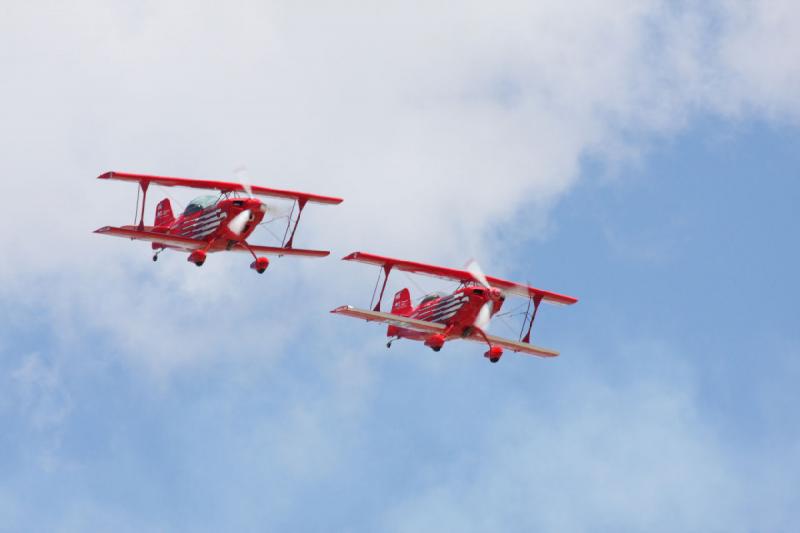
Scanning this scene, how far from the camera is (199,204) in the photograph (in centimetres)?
7019

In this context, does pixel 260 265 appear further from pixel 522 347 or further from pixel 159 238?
pixel 522 347

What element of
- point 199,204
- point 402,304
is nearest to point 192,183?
point 199,204

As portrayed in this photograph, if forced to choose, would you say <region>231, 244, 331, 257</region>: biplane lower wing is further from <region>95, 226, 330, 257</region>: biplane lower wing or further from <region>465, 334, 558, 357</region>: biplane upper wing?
<region>465, 334, 558, 357</region>: biplane upper wing

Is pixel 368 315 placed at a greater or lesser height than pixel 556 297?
lesser

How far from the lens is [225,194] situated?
7038 cm

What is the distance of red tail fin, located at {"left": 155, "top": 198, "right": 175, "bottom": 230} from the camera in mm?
73625

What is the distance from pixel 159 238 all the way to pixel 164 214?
436cm

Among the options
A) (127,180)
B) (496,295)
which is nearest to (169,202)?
(127,180)

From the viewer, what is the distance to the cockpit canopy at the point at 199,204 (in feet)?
230

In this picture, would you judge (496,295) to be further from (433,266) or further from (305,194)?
(305,194)

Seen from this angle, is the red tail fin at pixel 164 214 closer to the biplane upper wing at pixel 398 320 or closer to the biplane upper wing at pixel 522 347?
the biplane upper wing at pixel 398 320

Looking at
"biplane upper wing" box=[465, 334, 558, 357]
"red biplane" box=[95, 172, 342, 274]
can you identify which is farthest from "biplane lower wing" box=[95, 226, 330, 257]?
"biplane upper wing" box=[465, 334, 558, 357]

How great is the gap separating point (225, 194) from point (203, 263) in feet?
10.6

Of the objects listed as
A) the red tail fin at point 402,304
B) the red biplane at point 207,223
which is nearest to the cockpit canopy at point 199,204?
the red biplane at point 207,223
